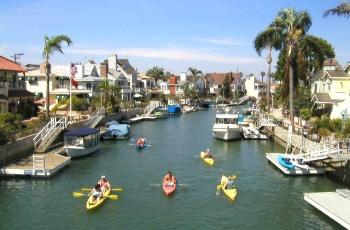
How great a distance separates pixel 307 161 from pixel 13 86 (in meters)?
44.9

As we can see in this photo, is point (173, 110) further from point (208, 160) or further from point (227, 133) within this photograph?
point (208, 160)

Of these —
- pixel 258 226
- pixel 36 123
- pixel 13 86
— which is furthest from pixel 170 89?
pixel 258 226

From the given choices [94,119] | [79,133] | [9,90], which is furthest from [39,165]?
[94,119]

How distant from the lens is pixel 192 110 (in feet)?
455

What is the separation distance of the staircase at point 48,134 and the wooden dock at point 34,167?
4.58 meters

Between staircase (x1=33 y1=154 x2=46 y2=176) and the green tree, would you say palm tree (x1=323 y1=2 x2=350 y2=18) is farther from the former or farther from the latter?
the green tree

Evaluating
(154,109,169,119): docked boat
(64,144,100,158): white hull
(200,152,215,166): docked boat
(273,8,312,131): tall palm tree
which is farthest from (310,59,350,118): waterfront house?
(154,109,169,119): docked boat

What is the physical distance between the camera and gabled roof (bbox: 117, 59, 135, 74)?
14025 cm

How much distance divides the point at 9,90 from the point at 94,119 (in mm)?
13202

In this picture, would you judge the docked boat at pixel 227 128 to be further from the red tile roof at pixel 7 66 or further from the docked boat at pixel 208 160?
the red tile roof at pixel 7 66

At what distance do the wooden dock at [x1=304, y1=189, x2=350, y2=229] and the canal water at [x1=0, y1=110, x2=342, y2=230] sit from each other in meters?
0.83

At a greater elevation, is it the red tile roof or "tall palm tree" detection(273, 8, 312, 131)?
"tall palm tree" detection(273, 8, 312, 131)

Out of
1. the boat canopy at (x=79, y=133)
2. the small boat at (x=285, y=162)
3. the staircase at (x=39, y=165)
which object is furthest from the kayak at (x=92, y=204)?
the boat canopy at (x=79, y=133)

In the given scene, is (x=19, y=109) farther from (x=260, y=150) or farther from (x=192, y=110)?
(x=192, y=110)
